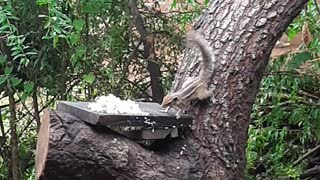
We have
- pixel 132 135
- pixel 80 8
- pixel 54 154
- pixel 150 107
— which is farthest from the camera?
pixel 80 8

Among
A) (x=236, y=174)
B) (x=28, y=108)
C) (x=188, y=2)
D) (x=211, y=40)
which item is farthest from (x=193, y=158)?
(x=28, y=108)

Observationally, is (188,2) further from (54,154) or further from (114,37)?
(54,154)

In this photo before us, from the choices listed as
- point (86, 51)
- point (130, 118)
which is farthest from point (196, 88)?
point (86, 51)

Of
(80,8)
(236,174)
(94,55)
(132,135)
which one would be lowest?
(236,174)

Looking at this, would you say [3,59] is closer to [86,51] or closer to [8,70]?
[8,70]

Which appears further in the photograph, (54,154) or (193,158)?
(193,158)

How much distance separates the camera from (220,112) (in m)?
1.55

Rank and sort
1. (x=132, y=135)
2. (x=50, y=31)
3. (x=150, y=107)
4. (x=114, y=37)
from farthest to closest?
1. (x=114, y=37)
2. (x=50, y=31)
3. (x=150, y=107)
4. (x=132, y=135)

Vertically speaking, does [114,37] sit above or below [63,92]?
above

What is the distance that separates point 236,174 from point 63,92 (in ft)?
3.16

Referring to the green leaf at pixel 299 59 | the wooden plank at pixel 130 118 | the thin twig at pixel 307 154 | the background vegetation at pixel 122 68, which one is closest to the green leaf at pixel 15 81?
the background vegetation at pixel 122 68

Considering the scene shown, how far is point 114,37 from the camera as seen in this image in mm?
2201

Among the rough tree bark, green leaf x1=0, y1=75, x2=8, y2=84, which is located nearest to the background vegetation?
green leaf x1=0, y1=75, x2=8, y2=84

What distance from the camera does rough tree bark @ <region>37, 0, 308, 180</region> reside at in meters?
1.38
